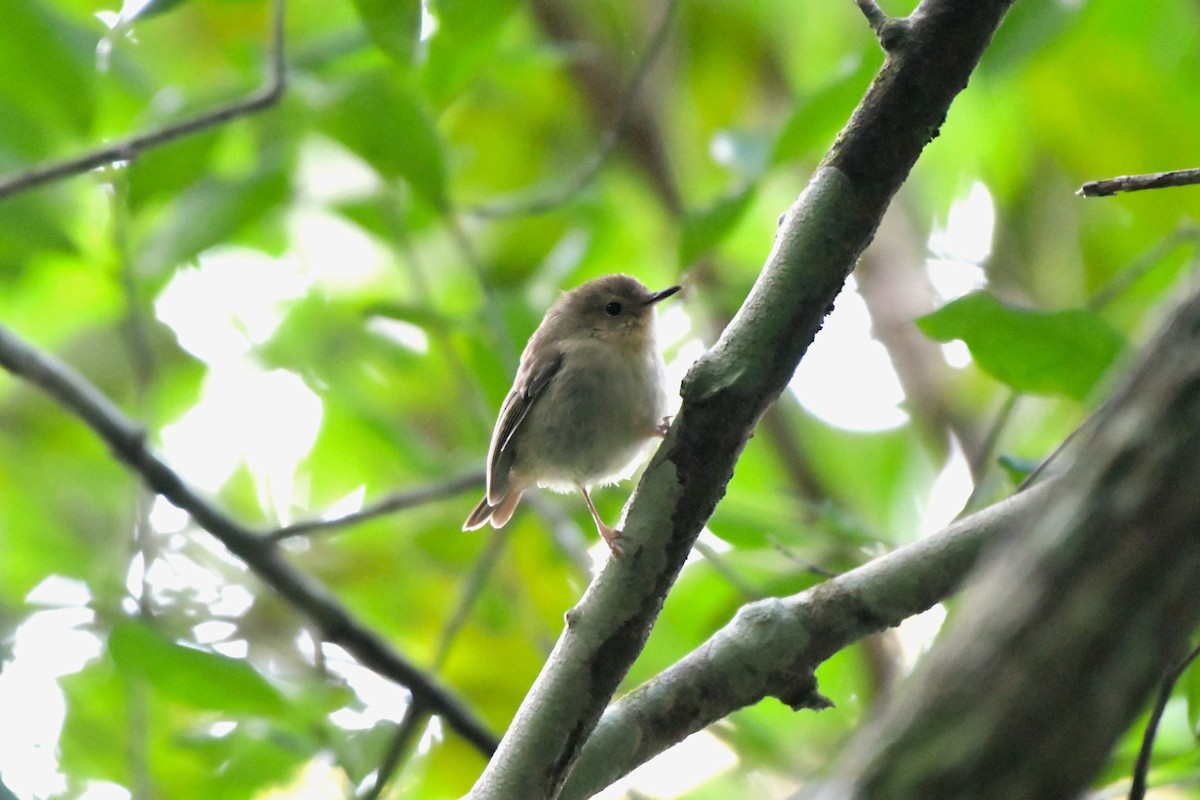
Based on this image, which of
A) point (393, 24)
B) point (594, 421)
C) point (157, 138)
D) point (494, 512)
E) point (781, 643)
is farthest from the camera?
point (494, 512)

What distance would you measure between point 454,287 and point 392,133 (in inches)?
78.1

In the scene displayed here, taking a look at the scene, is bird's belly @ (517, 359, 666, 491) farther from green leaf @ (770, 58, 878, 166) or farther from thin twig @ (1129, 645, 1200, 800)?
thin twig @ (1129, 645, 1200, 800)

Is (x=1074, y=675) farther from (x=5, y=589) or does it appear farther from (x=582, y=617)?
(x=5, y=589)

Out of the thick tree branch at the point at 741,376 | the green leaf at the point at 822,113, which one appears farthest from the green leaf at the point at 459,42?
the thick tree branch at the point at 741,376

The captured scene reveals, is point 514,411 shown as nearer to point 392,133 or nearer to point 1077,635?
point 392,133

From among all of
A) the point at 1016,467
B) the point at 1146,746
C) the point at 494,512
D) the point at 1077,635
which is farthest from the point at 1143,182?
the point at 494,512

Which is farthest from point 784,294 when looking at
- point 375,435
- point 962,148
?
point 962,148

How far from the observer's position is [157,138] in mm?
3080

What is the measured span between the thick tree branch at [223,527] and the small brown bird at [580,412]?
83 centimetres

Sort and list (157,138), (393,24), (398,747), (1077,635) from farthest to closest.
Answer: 1. (393,24)
2. (157,138)
3. (398,747)
4. (1077,635)

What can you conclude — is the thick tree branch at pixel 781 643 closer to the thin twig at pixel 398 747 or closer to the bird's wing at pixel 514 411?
the thin twig at pixel 398 747

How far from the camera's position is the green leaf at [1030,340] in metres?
2.51

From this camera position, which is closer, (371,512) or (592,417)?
(371,512)

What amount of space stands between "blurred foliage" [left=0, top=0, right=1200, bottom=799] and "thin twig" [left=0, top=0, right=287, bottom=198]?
0.97ft
